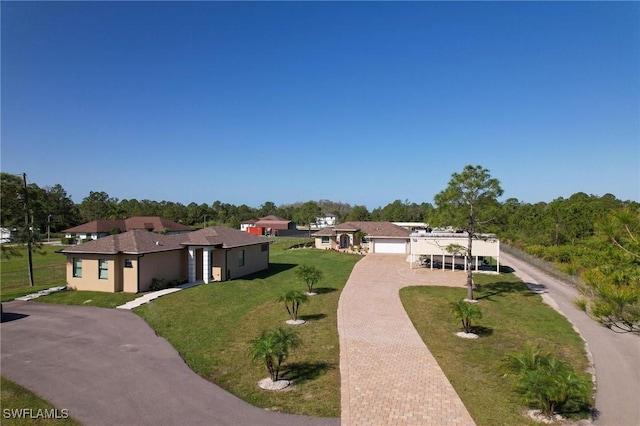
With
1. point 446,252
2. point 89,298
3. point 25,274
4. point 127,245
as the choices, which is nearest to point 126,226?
point 25,274

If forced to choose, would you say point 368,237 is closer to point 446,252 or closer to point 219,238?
point 446,252

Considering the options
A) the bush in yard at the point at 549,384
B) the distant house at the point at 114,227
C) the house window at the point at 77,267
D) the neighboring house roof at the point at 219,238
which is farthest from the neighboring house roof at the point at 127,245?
the distant house at the point at 114,227

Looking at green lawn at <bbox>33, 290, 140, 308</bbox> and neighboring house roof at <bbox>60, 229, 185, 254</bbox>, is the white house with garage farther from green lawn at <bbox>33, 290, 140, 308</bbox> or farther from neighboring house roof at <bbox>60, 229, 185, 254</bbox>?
green lawn at <bbox>33, 290, 140, 308</bbox>

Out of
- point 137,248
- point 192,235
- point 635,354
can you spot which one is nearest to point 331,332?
point 635,354

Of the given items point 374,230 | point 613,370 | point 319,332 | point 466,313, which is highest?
point 374,230

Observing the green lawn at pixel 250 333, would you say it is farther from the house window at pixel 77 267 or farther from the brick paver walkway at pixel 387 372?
the house window at pixel 77 267

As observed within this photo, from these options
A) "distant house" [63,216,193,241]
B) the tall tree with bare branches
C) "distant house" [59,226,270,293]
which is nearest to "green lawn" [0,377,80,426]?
"distant house" [59,226,270,293]
